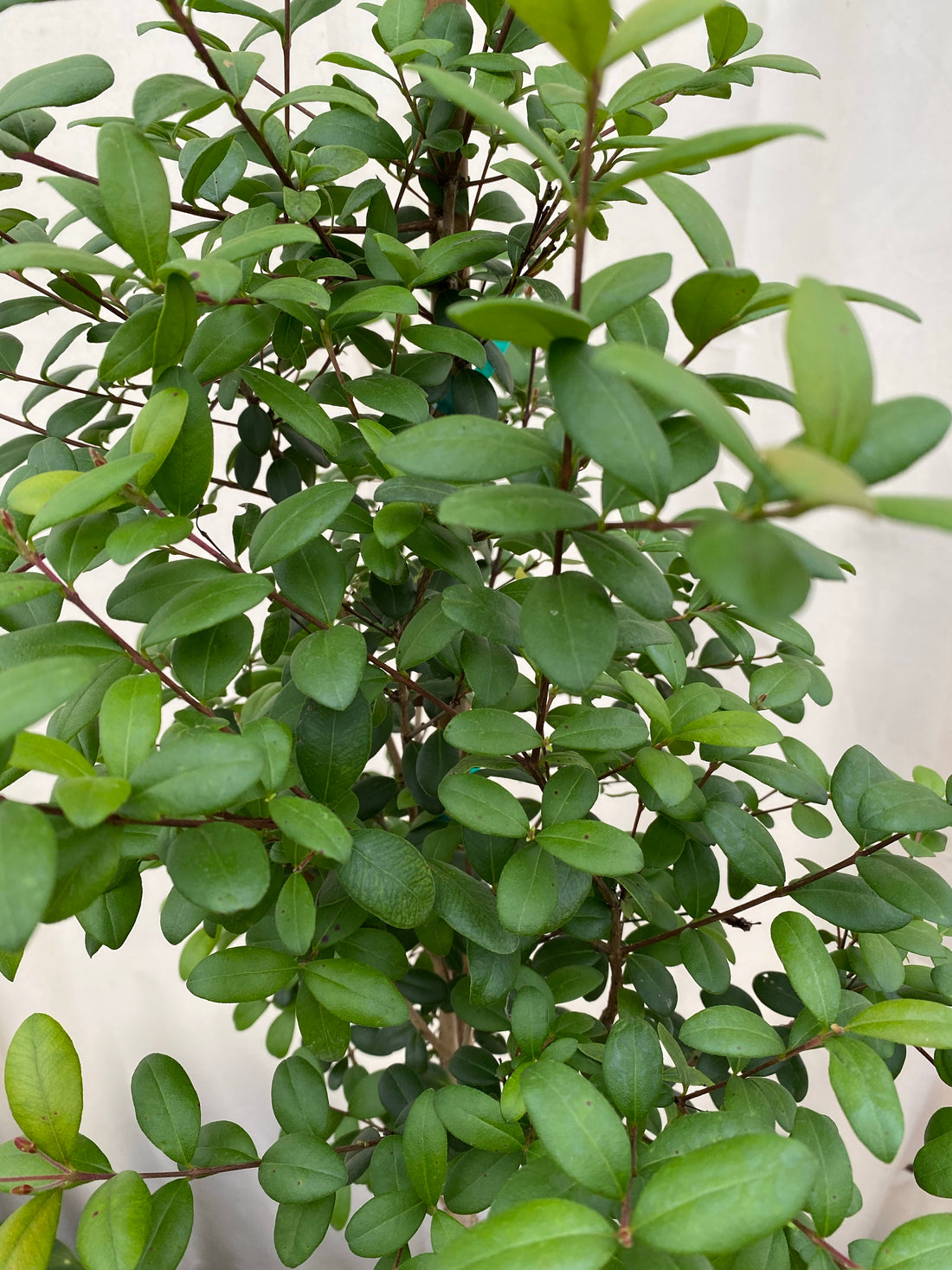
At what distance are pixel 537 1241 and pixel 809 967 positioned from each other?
256mm

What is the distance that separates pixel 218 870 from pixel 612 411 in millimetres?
279

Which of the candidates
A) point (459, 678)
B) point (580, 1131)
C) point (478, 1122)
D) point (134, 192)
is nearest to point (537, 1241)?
point (580, 1131)

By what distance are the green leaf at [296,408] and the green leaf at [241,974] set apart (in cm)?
32

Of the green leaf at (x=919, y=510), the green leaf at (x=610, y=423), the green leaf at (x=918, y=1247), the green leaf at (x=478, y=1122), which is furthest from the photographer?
the green leaf at (x=478, y=1122)

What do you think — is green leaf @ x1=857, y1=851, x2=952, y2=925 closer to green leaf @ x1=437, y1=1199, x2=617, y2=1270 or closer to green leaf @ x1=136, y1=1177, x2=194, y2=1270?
green leaf @ x1=437, y1=1199, x2=617, y2=1270

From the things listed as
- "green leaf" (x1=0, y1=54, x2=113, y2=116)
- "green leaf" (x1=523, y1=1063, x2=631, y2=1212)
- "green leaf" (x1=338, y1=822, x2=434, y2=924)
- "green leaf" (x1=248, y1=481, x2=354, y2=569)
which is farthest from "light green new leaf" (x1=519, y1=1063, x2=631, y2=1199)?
"green leaf" (x1=0, y1=54, x2=113, y2=116)

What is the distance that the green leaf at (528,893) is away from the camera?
57 centimetres

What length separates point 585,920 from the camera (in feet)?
2.39

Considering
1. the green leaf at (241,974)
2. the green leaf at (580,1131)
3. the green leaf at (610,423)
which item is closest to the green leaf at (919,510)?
Answer: the green leaf at (610,423)

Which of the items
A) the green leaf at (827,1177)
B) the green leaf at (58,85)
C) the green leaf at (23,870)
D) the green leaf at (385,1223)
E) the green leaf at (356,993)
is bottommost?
the green leaf at (385,1223)

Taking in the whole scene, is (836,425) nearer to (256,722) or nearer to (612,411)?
(612,411)

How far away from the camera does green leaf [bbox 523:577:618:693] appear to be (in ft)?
1.45

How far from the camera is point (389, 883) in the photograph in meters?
0.56

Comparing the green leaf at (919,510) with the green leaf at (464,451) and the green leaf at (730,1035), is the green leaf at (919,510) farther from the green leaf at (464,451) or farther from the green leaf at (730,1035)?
the green leaf at (730,1035)
